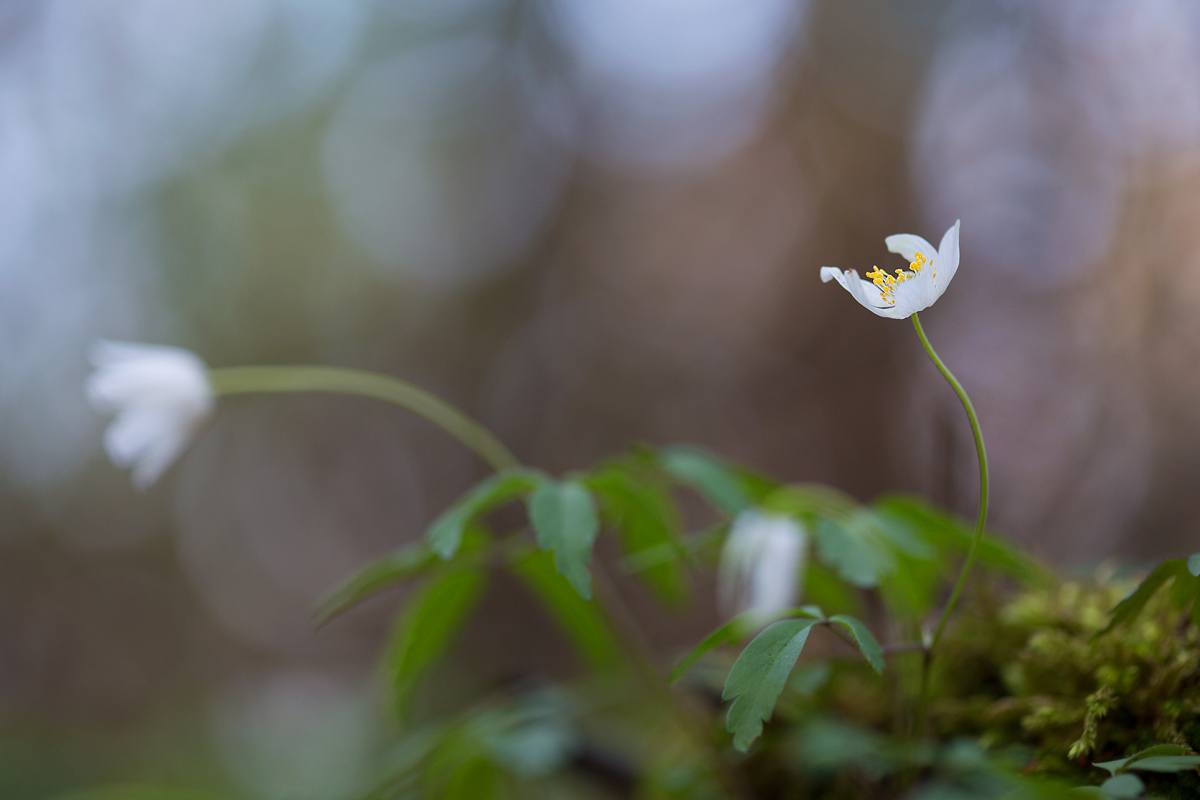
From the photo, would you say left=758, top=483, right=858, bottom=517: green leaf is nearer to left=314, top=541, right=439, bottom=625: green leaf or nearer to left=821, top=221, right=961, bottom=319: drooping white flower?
left=821, top=221, right=961, bottom=319: drooping white flower

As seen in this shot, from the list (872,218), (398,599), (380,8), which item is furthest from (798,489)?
(380,8)

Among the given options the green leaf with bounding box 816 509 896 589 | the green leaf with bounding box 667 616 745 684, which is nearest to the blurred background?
the green leaf with bounding box 816 509 896 589

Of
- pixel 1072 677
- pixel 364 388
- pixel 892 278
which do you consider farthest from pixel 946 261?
pixel 364 388

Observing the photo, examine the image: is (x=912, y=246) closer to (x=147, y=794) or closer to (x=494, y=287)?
(x=147, y=794)

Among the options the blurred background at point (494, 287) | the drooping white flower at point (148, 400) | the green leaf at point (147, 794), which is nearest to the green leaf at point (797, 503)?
the green leaf at point (147, 794)

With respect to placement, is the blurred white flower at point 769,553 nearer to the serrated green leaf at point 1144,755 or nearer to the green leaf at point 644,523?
the green leaf at point 644,523

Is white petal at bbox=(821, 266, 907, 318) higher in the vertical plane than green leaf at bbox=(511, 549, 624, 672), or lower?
higher
